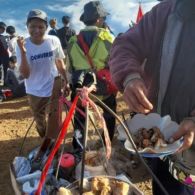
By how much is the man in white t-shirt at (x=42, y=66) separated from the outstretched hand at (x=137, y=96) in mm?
2233

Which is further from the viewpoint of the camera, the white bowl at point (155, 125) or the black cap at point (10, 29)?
the black cap at point (10, 29)

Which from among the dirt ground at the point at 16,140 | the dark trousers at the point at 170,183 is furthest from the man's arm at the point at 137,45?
the dirt ground at the point at 16,140

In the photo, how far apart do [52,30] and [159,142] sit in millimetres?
7119

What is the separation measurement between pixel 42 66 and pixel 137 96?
2588 millimetres

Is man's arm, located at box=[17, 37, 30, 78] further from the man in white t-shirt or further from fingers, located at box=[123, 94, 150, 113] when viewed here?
fingers, located at box=[123, 94, 150, 113]

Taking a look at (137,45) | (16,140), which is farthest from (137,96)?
(16,140)

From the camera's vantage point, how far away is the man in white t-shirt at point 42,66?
3.75 m

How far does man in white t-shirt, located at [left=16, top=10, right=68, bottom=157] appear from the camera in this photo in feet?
12.3

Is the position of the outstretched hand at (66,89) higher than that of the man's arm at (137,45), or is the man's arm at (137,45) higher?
the man's arm at (137,45)

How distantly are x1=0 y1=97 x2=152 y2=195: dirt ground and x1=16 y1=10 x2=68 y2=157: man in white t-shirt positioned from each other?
2.03ft

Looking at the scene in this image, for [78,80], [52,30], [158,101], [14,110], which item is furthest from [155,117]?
[52,30]

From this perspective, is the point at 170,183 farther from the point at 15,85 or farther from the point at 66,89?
the point at 15,85

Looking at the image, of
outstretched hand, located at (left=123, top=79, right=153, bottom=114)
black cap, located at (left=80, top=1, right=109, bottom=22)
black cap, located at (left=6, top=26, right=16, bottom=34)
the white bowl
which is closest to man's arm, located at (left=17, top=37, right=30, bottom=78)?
black cap, located at (left=80, top=1, right=109, bottom=22)

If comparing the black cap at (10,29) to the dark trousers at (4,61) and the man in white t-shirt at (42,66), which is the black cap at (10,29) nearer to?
the dark trousers at (4,61)
